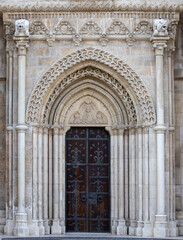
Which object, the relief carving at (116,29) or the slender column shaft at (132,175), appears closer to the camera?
the relief carving at (116,29)

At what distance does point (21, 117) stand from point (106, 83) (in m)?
2.47

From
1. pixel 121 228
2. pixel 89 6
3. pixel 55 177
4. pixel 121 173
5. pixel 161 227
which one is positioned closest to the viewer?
pixel 161 227

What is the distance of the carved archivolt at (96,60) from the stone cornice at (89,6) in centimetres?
111

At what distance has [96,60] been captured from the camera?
18.6 meters

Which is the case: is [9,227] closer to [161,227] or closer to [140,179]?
[140,179]

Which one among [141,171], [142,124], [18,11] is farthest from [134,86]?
[18,11]

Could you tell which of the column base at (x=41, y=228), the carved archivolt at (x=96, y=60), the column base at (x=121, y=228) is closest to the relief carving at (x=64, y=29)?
the carved archivolt at (x=96, y=60)

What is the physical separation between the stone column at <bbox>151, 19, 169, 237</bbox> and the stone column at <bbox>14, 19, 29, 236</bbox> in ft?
10.6

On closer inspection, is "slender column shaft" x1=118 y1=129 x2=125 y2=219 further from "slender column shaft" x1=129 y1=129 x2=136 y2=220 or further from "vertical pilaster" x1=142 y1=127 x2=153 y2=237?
"vertical pilaster" x1=142 y1=127 x2=153 y2=237

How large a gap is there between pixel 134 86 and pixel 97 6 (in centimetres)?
223

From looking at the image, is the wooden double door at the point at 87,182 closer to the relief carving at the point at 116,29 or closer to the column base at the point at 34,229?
the column base at the point at 34,229

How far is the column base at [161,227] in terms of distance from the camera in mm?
17844


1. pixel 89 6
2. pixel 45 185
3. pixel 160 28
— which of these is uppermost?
pixel 89 6

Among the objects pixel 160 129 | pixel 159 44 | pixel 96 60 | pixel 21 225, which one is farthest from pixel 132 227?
pixel 159 44
